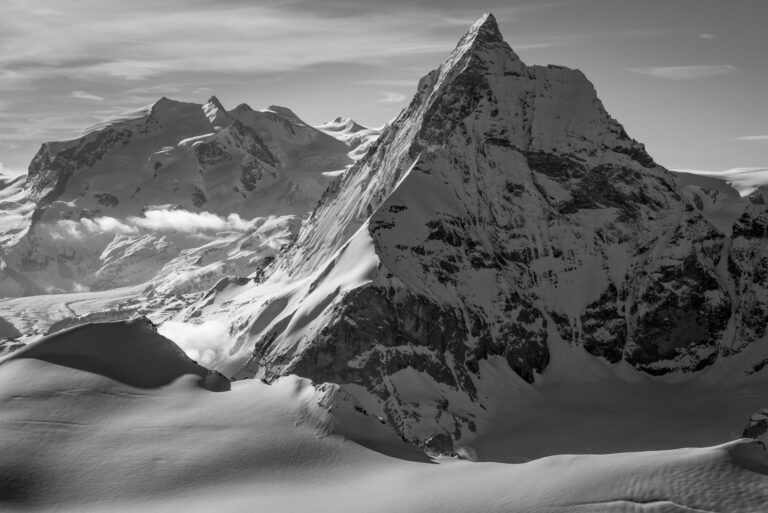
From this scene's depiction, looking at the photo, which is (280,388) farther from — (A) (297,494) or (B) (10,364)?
(B) (10,364)

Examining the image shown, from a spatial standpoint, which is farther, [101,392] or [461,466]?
[101,392]

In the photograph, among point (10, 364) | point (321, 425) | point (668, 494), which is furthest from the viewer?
point (10, 364)

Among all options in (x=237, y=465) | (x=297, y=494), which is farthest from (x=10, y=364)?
(x=297, y=494)

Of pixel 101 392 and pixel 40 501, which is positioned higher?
pixel 101 392

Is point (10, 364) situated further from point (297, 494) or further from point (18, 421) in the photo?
point (297, 494)

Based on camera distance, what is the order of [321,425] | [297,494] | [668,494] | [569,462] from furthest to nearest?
[321,425] < [297,494] < [569,462] < [668,494]

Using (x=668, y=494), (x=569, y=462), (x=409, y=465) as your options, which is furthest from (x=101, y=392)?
(x=668, y=494)
